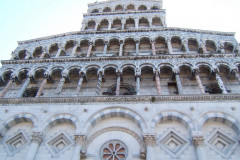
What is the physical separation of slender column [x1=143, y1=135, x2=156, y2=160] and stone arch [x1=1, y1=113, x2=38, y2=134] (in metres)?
5.17

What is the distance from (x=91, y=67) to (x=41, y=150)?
5.30 m

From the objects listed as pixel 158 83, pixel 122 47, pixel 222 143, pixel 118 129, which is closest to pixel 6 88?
pixel 118 129

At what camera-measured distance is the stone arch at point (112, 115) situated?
439 inches

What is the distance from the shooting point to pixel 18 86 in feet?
48.1

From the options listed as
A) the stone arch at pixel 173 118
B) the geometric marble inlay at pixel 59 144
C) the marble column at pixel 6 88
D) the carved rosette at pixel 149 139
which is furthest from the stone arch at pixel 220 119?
the marble column at pixel 6 88

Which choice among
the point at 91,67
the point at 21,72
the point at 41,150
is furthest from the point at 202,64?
the point at 21,72

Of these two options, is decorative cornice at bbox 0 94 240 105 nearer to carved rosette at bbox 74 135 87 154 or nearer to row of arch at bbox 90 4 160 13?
carved rosette at bbox 74 135 87 154

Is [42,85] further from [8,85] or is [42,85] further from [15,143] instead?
[15,143]

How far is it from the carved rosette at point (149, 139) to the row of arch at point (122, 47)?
6.39 metres

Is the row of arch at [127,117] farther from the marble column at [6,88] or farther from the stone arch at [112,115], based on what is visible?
the marble column at [6,88]

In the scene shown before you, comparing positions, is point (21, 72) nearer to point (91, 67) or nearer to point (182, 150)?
point (91, 67)

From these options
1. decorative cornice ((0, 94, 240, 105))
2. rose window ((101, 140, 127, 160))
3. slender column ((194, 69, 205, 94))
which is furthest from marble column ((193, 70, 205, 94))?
rose window ((101, 140, 127, 160))

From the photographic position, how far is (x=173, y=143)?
35.2 ft

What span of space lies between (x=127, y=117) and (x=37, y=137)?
158 inches
